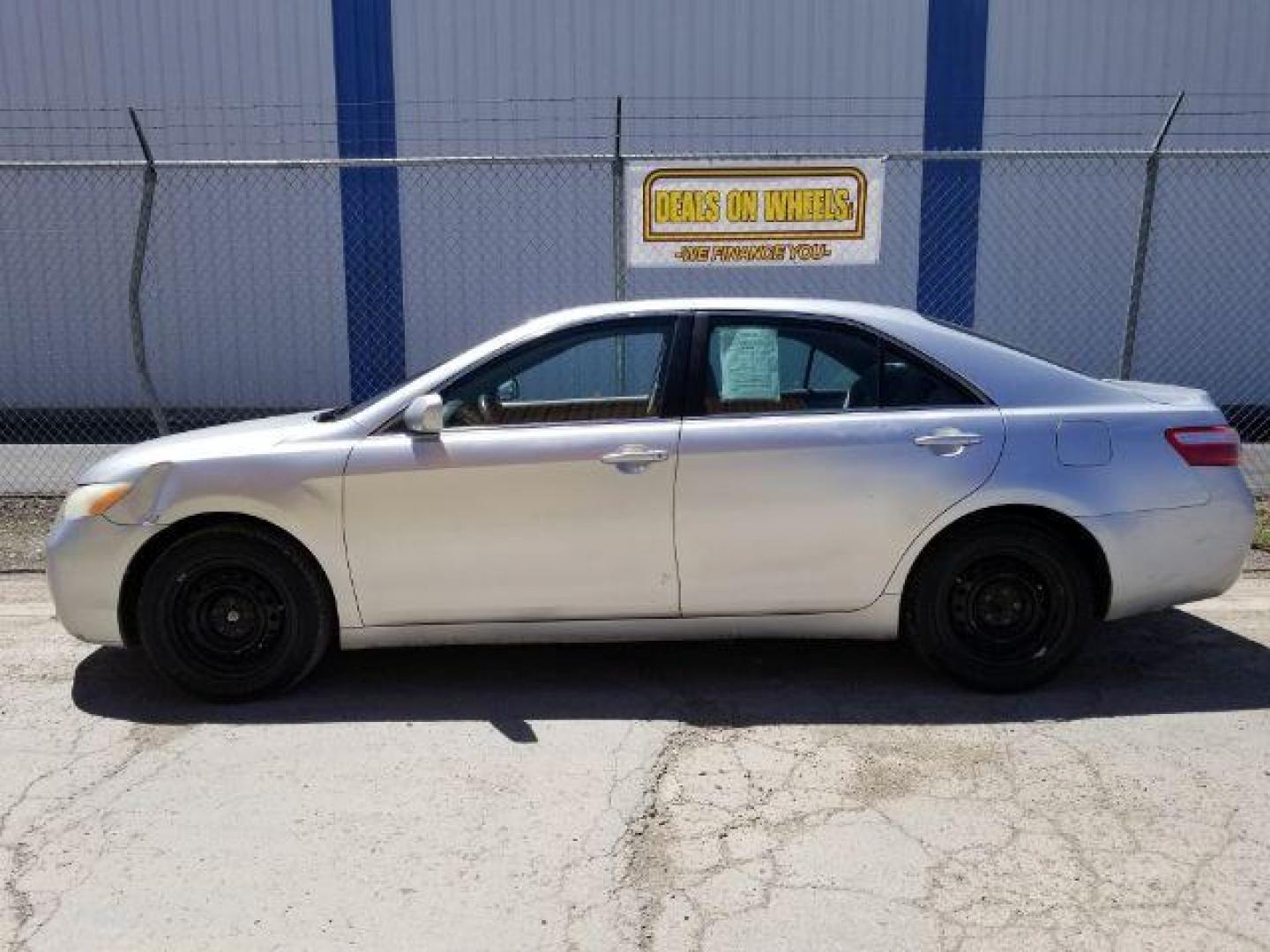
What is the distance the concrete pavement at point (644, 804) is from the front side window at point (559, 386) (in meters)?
1.10

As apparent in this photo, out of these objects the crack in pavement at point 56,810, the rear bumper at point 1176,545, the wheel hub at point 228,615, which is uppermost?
the rear bumper at point 1176,545

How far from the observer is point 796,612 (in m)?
4.26

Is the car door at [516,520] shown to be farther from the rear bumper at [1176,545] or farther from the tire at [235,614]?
the rear bumper at [1176,545]

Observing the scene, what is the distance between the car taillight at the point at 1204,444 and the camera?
4.23 m

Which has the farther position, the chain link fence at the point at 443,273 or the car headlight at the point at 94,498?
the chain link fence at the point at 443,273

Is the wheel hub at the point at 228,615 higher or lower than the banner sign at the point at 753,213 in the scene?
lower

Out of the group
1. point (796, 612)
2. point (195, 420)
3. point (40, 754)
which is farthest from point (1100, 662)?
point (195, 420)

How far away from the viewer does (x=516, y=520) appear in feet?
13.6

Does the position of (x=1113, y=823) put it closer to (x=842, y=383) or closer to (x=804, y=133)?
(x=842, y=383)

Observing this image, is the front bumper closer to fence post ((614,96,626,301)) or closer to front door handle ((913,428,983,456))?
front door handle ((913,428,983,456))

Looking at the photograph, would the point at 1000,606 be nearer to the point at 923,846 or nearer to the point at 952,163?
the point at 923,846

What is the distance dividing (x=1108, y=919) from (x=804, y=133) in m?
9.89

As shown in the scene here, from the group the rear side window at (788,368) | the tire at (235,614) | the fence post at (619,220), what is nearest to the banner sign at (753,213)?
the fence post at (619,220)

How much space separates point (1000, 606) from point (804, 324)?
1344mm
